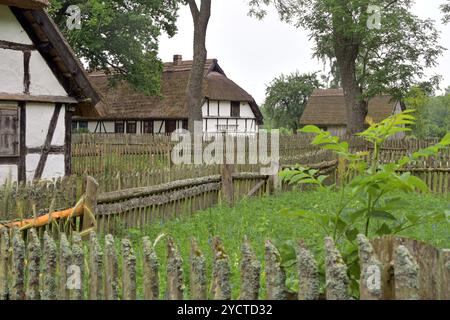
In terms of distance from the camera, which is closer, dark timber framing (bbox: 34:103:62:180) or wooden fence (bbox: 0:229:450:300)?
wooden fence (bbox: 0:229:450:300)

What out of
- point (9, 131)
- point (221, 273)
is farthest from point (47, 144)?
point (221, 273)

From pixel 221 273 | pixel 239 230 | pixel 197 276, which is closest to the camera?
pixel 221 273

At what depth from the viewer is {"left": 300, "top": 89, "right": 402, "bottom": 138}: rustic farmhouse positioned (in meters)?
49.4

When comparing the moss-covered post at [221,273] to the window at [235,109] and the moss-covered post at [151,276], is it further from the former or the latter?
the window at [235,109]

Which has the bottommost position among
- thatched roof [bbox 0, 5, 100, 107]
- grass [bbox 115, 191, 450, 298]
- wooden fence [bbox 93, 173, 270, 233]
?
grass [bbox 115, 191, 450, 298]

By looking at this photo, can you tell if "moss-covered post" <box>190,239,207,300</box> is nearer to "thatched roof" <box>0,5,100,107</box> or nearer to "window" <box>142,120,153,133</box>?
"thatched roof" <box>0,5,100,107</box>

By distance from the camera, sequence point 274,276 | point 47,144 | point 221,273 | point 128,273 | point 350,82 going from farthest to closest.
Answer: point 350,82 → point 47,144 → point 128,273 → point 221,273 → point 274,276

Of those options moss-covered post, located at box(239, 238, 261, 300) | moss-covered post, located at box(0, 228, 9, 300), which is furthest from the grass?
moss-covered post, located at box(239, 238, 261, 300)

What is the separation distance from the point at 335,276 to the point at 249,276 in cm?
49

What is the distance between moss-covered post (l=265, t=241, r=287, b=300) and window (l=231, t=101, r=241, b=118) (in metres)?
40.8

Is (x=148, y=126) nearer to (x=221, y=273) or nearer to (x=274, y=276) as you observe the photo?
(x=221, y=273)

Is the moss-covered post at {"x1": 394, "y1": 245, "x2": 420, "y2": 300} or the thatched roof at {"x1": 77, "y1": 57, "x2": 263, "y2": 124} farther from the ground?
the thatched roof at {"x1": 77, "y1": 57, "x2": 263, "y2": 124}

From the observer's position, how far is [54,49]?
11352 mm

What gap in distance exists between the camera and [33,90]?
1143cm
